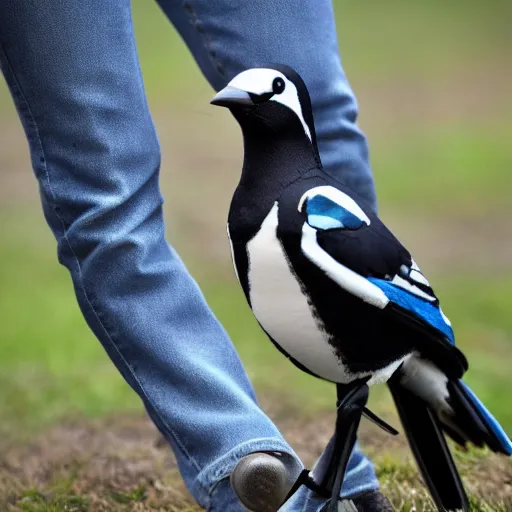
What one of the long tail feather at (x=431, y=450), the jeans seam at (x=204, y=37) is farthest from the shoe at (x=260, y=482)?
the jeans seam at (x=204, y=37)

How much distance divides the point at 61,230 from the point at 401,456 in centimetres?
143

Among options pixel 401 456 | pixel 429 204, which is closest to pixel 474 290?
pixel 429 204

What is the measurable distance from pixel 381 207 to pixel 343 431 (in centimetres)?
587

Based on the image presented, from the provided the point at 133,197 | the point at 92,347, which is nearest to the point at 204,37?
the point at 133,197

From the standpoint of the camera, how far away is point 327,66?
2652 mm

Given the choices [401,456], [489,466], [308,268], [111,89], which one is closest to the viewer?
[308,268]

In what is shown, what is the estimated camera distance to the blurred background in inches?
194

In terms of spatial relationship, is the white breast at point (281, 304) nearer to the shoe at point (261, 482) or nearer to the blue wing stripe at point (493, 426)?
the shoe at point (261, 482)

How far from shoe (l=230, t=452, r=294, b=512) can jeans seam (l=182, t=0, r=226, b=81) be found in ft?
2.90

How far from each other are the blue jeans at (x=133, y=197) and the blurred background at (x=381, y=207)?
1.82m

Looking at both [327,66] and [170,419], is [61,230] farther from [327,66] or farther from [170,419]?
[327,66]

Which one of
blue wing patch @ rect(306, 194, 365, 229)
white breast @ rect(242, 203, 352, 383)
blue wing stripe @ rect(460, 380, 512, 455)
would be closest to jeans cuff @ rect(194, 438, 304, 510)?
white breast @ rect(242, 203, 352, 383)

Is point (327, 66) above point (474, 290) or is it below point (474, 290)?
above

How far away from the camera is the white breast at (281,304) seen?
86.3 inches
